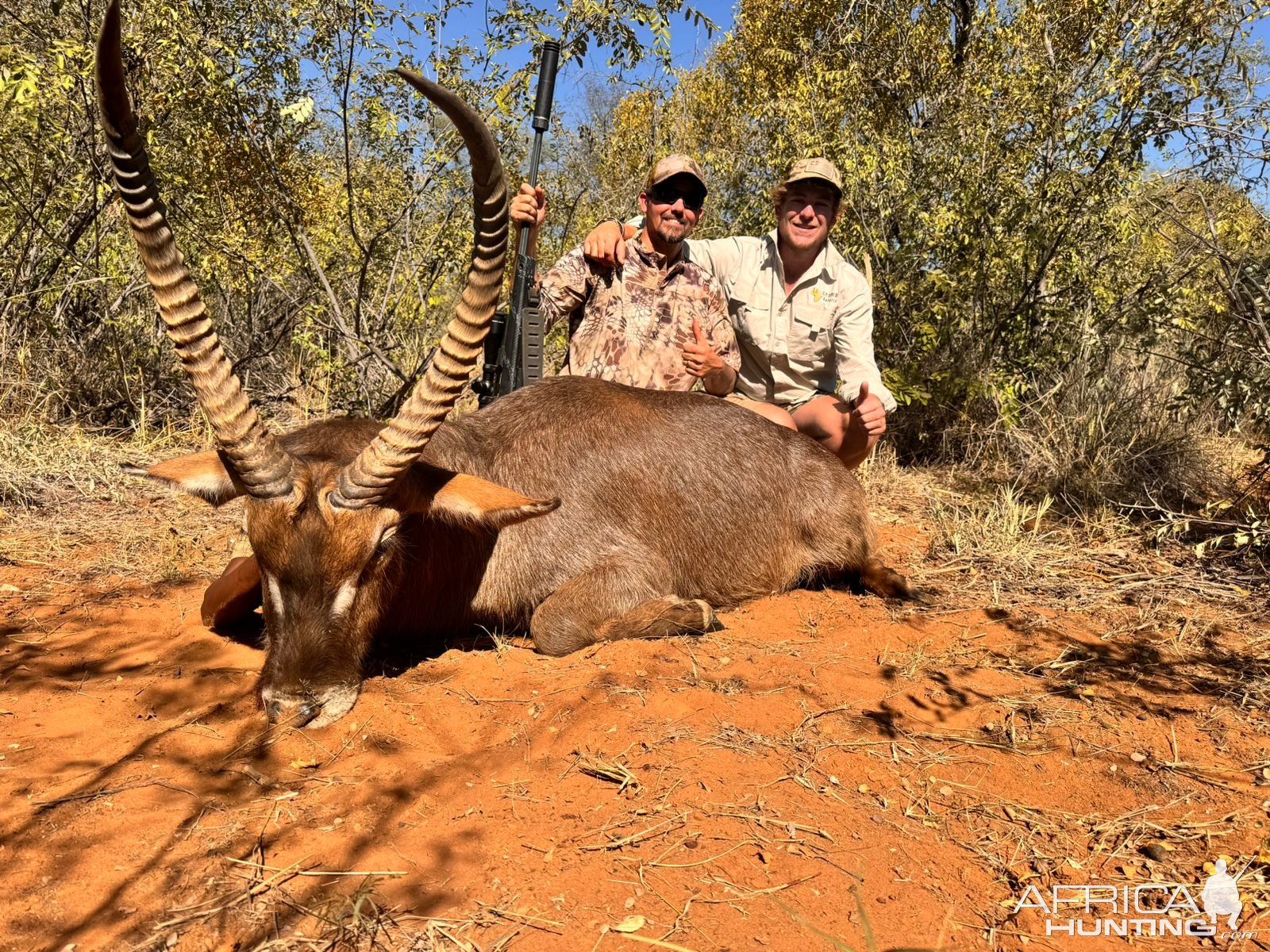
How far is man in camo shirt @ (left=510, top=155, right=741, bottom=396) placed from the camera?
606cm

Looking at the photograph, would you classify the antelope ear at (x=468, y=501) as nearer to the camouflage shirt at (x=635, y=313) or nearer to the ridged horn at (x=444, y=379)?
the ridged horn at (x=444, y=379)

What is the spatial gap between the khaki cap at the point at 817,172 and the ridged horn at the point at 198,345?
4125 mm

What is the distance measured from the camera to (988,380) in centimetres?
691

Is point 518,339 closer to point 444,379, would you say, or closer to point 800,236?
point 800,236

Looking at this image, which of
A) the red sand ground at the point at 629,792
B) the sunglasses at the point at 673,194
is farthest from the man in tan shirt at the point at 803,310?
the red sand ground at the point at 629,792

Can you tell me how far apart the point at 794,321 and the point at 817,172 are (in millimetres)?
1051

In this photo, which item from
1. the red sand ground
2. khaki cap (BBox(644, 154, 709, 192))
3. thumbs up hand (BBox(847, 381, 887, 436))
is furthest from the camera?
khaki cap (BBox(644, 154, 709, 192))

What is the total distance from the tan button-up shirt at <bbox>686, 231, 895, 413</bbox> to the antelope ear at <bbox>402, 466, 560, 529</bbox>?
3095 mm

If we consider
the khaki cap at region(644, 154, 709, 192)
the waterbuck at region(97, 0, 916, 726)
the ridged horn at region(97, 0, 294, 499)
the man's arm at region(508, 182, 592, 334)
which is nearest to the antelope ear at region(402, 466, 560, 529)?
the waterbuck at region(97, 0, 916, 726)

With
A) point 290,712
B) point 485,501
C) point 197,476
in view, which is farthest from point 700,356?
point 290,712

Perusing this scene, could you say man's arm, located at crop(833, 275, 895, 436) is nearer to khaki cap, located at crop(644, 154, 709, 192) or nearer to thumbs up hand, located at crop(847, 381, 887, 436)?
thumbs up hand, located at crop(847, 381, 887, 436)

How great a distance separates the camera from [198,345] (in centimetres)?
309

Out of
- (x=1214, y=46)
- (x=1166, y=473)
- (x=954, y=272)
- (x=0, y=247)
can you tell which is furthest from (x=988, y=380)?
(x=0, y=247)

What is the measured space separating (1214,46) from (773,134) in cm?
350
